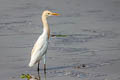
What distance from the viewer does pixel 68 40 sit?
1530cm

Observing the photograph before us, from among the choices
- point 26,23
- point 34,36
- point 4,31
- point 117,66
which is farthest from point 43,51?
point 26,23

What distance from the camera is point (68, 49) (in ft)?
45.8

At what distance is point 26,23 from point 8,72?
739 centimetres

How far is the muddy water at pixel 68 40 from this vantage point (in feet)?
37.8

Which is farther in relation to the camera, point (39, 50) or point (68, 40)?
point (68, 40)

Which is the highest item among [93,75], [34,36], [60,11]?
[60,11]

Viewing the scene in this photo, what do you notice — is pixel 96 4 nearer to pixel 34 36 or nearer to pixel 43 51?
pixel 34 36

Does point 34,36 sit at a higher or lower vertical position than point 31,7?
lower

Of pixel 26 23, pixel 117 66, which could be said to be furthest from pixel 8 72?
pixel 26 23

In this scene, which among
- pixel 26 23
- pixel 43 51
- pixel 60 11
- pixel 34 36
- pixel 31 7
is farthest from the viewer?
pixel 31 7

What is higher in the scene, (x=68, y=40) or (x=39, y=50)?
(x=68, y=40)

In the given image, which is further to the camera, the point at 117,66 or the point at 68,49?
the point at 68,49

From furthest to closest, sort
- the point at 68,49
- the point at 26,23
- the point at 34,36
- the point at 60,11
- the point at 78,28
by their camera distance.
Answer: the point at 60,11
the point at 26,23
the point at 78,28
the point at 34,36
the point at 68,49

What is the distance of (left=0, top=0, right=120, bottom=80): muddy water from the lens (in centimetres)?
1152
